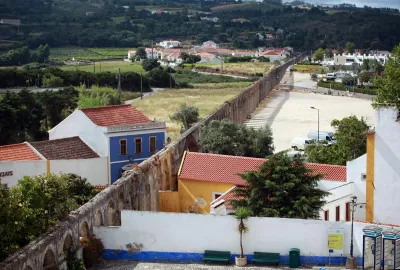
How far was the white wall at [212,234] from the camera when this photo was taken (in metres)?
21.4

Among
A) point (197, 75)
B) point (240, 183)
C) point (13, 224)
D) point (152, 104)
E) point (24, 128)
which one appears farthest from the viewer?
point (197, 75)

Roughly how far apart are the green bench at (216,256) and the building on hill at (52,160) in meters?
11.4

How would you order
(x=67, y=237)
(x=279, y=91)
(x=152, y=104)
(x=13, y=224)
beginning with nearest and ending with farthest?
(x=13, y=224), (x=67, y=237), (x=152, y=104), (x=279, y=91)

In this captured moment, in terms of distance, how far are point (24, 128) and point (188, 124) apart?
998cm

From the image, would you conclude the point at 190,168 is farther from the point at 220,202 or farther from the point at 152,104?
the point at 152,104

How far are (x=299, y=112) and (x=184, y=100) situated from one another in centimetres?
1247

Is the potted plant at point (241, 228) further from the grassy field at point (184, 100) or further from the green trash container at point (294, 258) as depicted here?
the grassy field at point (184, 100)

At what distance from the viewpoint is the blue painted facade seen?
1411 inches

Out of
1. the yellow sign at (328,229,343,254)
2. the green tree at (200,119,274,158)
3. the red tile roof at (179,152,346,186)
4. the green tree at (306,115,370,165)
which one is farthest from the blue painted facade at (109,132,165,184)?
the yellow sign at (328,229,343,254)

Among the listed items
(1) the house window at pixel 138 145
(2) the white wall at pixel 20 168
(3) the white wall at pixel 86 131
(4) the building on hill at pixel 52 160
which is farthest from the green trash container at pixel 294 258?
(1) the house window at pixel 138 145

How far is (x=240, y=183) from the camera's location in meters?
28.0

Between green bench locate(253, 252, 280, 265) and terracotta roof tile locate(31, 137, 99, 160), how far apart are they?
572 inches

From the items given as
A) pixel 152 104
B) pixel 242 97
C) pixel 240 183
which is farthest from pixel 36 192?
pixel 152 104

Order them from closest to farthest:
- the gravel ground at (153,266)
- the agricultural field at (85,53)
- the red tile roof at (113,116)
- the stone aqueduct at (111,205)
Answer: the stone aqueduct at (111,205) < the gravel ground at (153,266) < the red tile roof at (113,116) < the agricultural field at (85,53)
